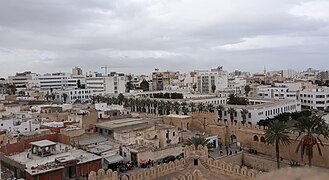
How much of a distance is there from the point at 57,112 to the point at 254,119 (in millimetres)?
23380

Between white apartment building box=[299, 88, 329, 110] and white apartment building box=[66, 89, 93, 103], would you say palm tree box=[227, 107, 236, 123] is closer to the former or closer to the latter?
white apartment building box=[299, 88, 329, 110]

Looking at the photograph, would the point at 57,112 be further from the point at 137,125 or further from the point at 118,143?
the point at 118,143

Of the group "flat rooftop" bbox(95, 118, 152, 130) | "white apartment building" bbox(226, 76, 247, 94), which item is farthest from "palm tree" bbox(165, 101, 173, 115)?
"white apartment building" bbox(226, 76, 247, 94)

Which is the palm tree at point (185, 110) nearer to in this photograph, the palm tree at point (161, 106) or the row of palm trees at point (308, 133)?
the palm tree at point (161, 106)

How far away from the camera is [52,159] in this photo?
2194 cm

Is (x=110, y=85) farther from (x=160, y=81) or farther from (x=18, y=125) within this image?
(x=18, y=125)

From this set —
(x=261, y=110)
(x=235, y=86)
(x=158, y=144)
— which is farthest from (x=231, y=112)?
(x=235, y=86)

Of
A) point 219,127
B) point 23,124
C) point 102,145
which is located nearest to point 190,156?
point 102,145

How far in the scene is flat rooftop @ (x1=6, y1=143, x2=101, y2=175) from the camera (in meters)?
20.0

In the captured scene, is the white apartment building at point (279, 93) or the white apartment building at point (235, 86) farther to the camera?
the white apartment building at point (235, 86)

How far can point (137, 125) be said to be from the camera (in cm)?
3130

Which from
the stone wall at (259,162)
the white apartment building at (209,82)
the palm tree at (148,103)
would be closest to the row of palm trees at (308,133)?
the stone wall at (259,162)

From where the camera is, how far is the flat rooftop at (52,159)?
65.5ft

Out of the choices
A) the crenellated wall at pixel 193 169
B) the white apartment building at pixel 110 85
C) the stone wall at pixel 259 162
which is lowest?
the stone wall at pixel 259 162
